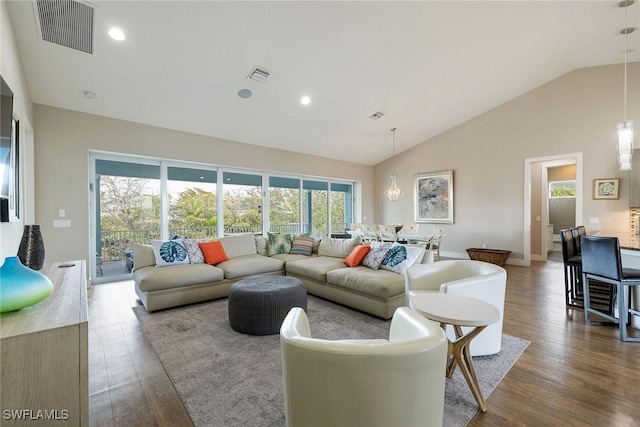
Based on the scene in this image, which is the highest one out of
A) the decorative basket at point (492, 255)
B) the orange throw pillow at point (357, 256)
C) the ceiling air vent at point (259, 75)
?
the ceiling air vent at point (259, 75)

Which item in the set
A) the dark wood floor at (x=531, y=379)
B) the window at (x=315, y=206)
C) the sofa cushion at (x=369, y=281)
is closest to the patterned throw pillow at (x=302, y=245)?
the sofa cushion at (x=369, y=281)

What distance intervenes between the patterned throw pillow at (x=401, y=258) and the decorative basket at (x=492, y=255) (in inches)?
142

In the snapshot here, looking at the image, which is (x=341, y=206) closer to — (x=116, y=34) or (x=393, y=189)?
(x=393, y=189)

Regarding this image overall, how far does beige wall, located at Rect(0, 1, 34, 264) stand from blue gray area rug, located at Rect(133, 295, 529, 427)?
1436 millimetres

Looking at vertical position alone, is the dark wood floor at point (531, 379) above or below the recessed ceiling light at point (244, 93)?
below

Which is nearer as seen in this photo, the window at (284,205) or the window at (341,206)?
the window at (284,205)

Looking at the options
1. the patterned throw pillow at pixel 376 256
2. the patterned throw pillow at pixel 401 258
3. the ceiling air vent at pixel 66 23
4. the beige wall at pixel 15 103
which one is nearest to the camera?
the beige wall at pixel 15 103

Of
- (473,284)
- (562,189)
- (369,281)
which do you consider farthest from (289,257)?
(562,189)

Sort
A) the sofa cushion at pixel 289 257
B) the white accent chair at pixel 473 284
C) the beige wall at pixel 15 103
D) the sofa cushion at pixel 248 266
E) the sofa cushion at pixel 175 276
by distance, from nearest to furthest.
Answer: the white accent chair at pixel 473 284 < the beige wall at pixel 15 103 < the sofa cushion at pixel 175 276 < the sofa cushion at pixel 248 266 < the sofa cushion at pixel 289 257

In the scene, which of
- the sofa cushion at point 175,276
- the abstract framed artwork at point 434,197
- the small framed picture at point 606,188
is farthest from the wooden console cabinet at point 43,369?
the abstract framed artwork at point 434,197

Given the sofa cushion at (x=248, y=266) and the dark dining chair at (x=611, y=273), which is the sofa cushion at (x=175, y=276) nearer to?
the sofa cushion at (x=248, y=266)

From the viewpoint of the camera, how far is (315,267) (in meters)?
3.94

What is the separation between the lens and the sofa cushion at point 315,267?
3799mm

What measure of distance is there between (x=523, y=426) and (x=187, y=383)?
7.24 ft
